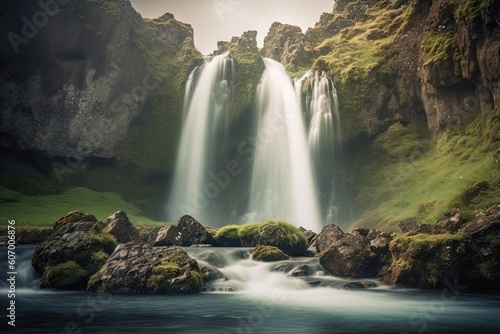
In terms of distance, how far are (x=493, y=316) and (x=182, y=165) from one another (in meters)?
48.3

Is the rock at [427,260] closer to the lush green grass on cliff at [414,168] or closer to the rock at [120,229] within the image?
the rock at [120,229]

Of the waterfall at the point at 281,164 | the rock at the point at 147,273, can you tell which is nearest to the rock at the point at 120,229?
the rock at the point at 147,273

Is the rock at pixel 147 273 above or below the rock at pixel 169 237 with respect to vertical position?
below

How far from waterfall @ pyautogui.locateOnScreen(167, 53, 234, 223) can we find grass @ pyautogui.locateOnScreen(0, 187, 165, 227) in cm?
622

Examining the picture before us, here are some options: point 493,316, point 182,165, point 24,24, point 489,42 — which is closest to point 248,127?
point 182,165

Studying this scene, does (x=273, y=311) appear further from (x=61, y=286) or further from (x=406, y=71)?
(x=406, y=71)

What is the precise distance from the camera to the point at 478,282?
17.4m

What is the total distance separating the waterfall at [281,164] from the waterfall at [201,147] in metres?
5.39

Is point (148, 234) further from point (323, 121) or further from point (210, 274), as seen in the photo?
point (323, 121)

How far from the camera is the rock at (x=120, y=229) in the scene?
24.0 meters

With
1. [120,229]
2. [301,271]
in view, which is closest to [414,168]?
[301,271]

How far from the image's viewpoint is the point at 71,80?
6009 centimetres

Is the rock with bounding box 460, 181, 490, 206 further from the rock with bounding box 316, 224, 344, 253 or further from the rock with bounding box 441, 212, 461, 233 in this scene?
the rock with bounding box 316, 224, 344, 253

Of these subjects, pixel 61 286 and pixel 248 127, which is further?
pixel 248 127
